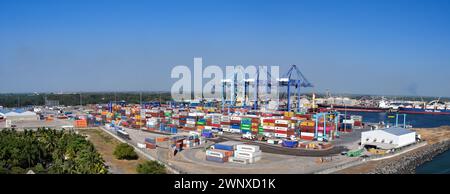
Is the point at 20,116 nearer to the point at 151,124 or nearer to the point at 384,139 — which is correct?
the point at 151,124

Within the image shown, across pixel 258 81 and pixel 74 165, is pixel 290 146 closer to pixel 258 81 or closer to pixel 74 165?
pixel 74 165

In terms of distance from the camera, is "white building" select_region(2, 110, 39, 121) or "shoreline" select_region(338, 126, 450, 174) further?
"white building" select_region(2, 110, 39, 121)

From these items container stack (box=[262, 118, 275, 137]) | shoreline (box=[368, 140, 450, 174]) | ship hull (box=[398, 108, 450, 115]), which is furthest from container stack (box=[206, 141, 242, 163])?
ship hull (box=[398, 108, 450, 115])

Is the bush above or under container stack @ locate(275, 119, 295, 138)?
under

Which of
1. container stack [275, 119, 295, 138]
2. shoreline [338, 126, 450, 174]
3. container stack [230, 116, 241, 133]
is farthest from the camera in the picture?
container stack [230, 116, 241, 133]

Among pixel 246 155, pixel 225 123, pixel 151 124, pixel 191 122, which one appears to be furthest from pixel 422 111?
pixel 246 155

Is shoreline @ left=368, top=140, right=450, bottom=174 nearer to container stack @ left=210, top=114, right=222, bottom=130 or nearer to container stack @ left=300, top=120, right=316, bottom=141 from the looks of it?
container stack @ left=300, top=120, right=316, bottom=141
